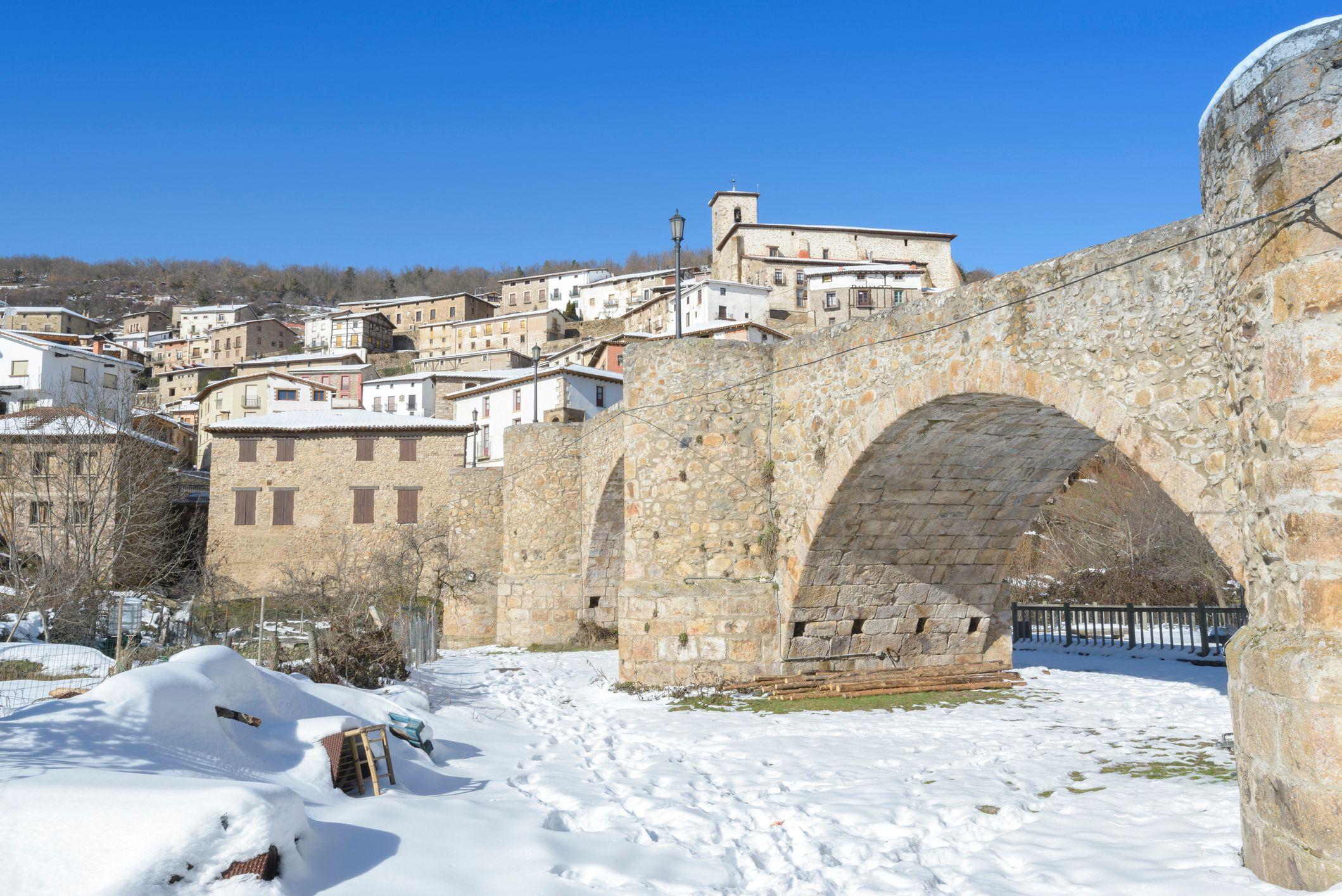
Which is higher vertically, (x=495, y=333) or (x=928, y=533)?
(x=495, y=333)

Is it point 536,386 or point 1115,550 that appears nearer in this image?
point 536,386

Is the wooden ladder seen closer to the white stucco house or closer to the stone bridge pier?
the stone bridge pier

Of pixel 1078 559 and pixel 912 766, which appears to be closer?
pixel 912 766

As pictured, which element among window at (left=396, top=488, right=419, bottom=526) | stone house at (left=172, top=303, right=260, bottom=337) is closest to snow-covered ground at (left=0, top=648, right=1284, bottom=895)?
window at (left=396, top=488, right=419, bottom=526)

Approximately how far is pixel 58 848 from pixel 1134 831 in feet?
21.2

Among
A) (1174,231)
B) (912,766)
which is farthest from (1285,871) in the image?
(1174,231)

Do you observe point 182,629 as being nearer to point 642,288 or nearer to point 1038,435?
point 1038,435

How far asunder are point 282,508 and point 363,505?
3.21 metres

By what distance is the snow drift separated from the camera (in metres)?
4.12

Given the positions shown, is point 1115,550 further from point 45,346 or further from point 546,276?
point 546,276

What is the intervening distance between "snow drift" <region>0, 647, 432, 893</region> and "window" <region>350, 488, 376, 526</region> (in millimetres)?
30608

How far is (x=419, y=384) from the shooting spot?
57531mm

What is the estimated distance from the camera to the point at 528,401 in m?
47.4

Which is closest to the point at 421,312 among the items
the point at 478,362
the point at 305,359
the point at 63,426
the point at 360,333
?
the point at 360,333
